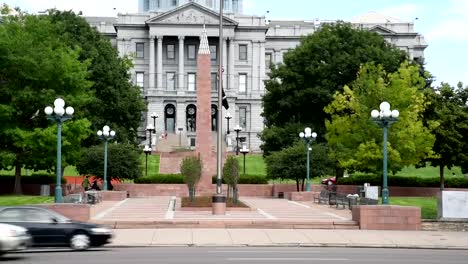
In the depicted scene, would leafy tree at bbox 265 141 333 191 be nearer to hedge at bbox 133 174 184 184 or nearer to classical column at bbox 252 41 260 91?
hedge at bbox 133 174 184 184

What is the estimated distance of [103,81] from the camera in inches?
2756

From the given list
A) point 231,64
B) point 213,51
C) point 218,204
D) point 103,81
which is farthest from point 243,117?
point 218,204

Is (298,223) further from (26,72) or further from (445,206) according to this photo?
(26,72)

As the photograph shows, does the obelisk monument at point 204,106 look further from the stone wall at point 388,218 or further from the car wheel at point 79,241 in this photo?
the car wheel at point 79,241

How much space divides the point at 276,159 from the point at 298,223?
2889 cm

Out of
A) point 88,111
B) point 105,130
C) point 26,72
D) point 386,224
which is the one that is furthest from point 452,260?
point 88,111

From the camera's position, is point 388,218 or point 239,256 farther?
point 388,218

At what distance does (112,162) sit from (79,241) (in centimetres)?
3601

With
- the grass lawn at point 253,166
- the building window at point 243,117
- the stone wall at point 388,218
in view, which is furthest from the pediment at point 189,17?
the stone wall at point 388,218

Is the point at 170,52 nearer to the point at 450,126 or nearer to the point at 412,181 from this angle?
the point at 412,181

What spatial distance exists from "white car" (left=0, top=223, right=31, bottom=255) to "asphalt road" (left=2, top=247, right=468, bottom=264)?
0.34 m

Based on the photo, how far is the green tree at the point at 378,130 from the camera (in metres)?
53.1

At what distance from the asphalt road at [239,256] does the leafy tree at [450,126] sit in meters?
29.7

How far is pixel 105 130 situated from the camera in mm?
51219
